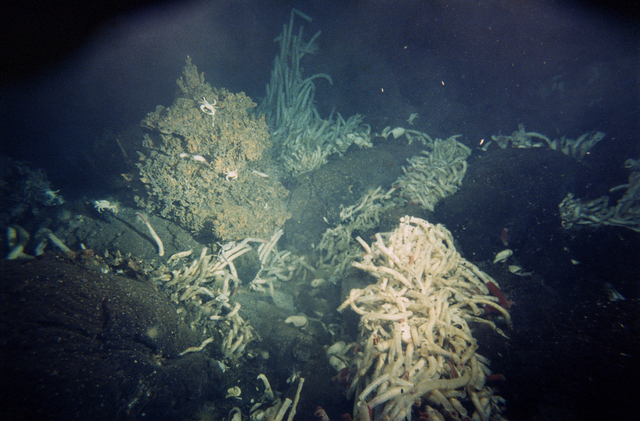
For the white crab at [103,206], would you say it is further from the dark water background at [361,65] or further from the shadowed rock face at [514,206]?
the shadowed rock face at [514,206]

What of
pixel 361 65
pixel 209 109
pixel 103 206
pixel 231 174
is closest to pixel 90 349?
pixel 103 206

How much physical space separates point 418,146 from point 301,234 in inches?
179

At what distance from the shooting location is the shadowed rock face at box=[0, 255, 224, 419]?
1.96 meters

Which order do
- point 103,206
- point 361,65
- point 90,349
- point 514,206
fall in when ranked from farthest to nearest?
point 361,65
point 514,206
point 103,206
point 90,349

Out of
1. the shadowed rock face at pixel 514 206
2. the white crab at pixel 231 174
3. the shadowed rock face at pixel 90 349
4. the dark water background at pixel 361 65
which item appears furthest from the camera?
the dark water background at pixel 361 65

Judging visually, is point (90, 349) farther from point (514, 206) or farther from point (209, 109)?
point (514, 206)

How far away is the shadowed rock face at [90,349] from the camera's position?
196cm

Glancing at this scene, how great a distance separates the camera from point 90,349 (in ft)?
7.86

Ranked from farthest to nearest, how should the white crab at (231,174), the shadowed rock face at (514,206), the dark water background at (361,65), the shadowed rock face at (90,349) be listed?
1. the dark water background at (361,65)
2. the white crab at (231,174)
3. the shadowed rock face at (514,206)
4. the shadowed rock face at (90,349)

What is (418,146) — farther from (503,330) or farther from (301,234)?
(503,330)

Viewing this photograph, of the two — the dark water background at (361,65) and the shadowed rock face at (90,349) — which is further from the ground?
the dark water background at (361,65)

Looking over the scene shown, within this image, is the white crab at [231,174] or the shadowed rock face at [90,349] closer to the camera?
the shadowed rock face at [90,349]

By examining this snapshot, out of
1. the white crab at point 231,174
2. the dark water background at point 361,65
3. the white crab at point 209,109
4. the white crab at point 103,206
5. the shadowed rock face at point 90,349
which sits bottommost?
the shadowed rock face at point 90,349

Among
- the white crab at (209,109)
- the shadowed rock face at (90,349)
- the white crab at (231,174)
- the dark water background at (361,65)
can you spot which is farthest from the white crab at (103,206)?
the white crab at (209,109)
